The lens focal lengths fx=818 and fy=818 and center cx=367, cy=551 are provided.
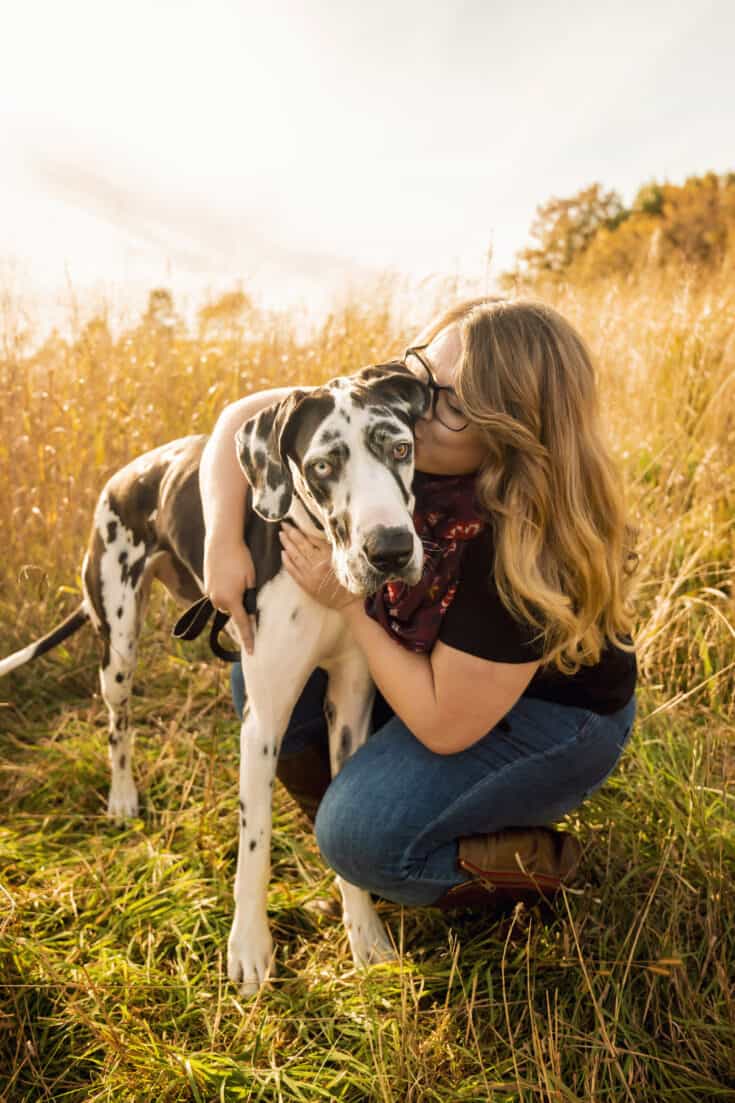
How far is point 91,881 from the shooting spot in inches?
102

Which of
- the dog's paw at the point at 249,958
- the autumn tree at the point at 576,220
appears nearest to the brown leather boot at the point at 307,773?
the dog's paw at the point at 249,958

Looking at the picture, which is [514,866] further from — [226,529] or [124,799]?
[124,799]

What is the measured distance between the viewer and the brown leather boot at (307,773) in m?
2.69

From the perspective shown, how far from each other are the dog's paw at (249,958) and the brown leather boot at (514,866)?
1.64 ft

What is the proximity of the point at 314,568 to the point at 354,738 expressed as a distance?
653 mm

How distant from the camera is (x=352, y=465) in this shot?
1.85m

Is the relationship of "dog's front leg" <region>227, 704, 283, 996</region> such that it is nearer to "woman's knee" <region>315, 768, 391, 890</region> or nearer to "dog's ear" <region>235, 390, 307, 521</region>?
"woman's knee" <region>315, 768, 391, 890</region>

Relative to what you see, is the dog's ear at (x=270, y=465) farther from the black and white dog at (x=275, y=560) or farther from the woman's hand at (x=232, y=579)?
the woman's hand at (x=232, y=579)

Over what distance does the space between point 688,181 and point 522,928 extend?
22937 millimetres

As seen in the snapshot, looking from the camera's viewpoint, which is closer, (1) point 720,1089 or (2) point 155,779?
(1) point 720,1089

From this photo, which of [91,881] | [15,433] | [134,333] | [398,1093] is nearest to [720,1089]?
[398,1093]

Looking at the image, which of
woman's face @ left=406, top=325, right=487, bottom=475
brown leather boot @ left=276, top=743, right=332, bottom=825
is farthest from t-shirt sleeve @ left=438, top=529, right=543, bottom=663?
brown leather boot @ left=276, top=743, right=332, bottom=825

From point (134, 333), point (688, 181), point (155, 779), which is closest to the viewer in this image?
point (155, 779)

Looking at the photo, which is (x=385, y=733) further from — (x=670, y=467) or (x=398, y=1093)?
(x=670, y=467)
